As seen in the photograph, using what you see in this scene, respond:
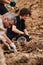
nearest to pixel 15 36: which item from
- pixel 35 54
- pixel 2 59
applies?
pixel 35 54

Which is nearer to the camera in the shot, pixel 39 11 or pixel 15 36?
pixel 15 36

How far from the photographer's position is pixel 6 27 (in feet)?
24.2

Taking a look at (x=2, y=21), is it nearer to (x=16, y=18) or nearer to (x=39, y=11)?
Result: (x=16, y=18)

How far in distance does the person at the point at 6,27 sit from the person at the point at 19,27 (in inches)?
5.0

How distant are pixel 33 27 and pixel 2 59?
3710mm

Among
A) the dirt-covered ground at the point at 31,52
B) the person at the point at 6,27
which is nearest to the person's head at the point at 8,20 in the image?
the person at the point at 6,27

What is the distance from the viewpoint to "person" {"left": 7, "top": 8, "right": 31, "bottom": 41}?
744 centimetres

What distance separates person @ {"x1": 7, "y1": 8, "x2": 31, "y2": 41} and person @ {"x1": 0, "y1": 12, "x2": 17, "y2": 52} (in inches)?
5.0

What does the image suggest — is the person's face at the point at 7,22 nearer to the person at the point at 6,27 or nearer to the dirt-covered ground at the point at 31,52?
the person at the point at 6,27

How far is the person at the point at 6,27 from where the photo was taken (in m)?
6.91

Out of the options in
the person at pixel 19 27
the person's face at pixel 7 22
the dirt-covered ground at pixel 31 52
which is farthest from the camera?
the person at pixel 19 27

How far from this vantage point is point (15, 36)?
745 centimetres

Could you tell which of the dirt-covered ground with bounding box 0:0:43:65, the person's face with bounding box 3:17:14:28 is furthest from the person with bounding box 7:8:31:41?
the dirt-covered ground with bounding box 0:0:43:65

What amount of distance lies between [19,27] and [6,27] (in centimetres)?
45
